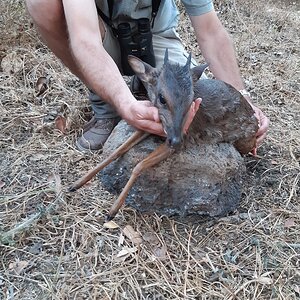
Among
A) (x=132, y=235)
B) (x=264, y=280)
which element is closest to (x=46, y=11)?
(x=132, y=235)

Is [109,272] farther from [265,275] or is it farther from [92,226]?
[265,275]

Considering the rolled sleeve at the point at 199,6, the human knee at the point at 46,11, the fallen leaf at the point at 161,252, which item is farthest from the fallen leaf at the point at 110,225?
the rolled sleeve at the point at 199,6

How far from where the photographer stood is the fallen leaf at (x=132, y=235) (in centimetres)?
276

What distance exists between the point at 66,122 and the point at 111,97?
1.15 m

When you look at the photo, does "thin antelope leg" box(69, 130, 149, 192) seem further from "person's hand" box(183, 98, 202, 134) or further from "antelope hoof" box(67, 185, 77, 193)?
"person's hand" box(183, 98, 202, 134)

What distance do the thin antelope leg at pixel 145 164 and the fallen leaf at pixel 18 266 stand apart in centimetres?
51

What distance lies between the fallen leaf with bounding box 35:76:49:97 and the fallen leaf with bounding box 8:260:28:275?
1.89 m

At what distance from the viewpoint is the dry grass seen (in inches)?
100

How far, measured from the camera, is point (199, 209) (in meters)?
2.89

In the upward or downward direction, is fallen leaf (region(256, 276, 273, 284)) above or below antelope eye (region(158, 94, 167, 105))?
below

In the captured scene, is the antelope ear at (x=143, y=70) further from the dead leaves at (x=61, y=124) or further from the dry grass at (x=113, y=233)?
the dead leaves at (x=61, y=124)

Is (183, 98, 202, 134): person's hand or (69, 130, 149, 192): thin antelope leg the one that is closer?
(183, 98, 202, 134): person's hand

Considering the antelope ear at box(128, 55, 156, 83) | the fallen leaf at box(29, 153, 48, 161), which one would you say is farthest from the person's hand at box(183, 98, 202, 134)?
the fallen leaf at box(29, 153, 48, 161)

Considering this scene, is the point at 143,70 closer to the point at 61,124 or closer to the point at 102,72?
the point at 102,72
